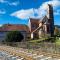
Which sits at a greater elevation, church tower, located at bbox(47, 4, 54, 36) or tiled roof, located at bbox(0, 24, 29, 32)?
church tower, located at bbox(47, 4, 54, 36)

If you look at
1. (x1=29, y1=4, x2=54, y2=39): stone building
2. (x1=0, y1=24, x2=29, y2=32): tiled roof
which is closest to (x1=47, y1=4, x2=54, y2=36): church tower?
(x1=29, y1=4, x2=54, y2=39): stone building

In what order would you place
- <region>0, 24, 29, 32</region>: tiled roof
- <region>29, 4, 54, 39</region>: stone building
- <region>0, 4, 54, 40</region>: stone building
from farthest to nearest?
<region>0, 24, 29, 32</region>: tiled roof
<region>0, 4, 54, 40</region>: stone building
<region>29, 4, 54, 39</region>: stone building

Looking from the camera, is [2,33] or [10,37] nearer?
[10,37]

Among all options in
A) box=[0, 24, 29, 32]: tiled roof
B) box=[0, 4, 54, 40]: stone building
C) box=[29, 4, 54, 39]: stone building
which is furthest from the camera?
box=[0, 24, 29, 32]: tiled roof

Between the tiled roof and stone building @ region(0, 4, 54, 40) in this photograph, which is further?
the tiled roof

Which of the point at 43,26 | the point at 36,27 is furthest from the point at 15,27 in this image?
the point at 43,26

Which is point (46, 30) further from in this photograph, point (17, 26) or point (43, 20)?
point (17, 26)

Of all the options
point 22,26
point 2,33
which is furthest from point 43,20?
point 2,33

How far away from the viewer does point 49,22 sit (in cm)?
8944

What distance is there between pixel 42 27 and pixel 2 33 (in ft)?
48.6

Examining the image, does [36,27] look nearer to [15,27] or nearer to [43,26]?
[43,26]

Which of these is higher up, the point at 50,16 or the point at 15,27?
the point at 50,16

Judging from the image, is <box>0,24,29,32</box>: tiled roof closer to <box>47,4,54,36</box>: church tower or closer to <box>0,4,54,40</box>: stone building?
<box>0,4,54,40</box>: stone building

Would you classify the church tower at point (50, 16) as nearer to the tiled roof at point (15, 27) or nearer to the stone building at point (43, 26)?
the stone building at point (43, 26)
